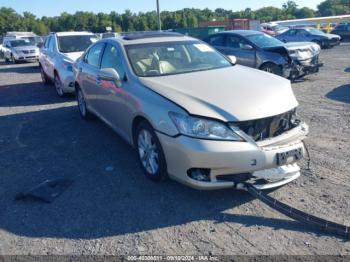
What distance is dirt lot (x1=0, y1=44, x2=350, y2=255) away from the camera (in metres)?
3.19

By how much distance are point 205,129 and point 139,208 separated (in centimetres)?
111

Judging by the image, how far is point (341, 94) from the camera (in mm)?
8617

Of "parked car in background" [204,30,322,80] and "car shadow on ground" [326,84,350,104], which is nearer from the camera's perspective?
"car shadow on ground" [326,84,350,104]

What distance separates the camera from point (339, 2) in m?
133

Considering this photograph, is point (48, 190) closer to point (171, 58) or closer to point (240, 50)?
point (171, 58)

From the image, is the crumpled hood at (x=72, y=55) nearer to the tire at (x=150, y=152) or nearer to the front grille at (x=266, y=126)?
the tire at (x=150, y=152)

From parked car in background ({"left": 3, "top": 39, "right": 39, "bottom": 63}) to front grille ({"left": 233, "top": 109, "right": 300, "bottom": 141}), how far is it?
20.5 metres

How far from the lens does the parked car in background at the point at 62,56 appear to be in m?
9.12

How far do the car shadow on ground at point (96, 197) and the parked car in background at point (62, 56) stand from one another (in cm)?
338

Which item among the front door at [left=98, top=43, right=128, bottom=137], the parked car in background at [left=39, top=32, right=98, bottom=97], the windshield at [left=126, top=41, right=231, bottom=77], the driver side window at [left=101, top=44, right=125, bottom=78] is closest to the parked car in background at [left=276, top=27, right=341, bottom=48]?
the parked car in background at [left=39, top=32, right=98, bottom=97]

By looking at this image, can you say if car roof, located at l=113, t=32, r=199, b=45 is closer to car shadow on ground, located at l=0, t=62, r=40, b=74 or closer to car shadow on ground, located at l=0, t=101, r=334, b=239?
car shadow on ground, located at l=0, t=101, r=334, b=239

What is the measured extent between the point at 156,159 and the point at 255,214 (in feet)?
4.09

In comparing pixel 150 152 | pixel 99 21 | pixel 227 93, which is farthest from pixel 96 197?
pixel 99 21

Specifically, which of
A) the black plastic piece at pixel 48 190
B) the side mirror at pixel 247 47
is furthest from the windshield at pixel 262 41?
the black plastic piece at pixel 48 190
